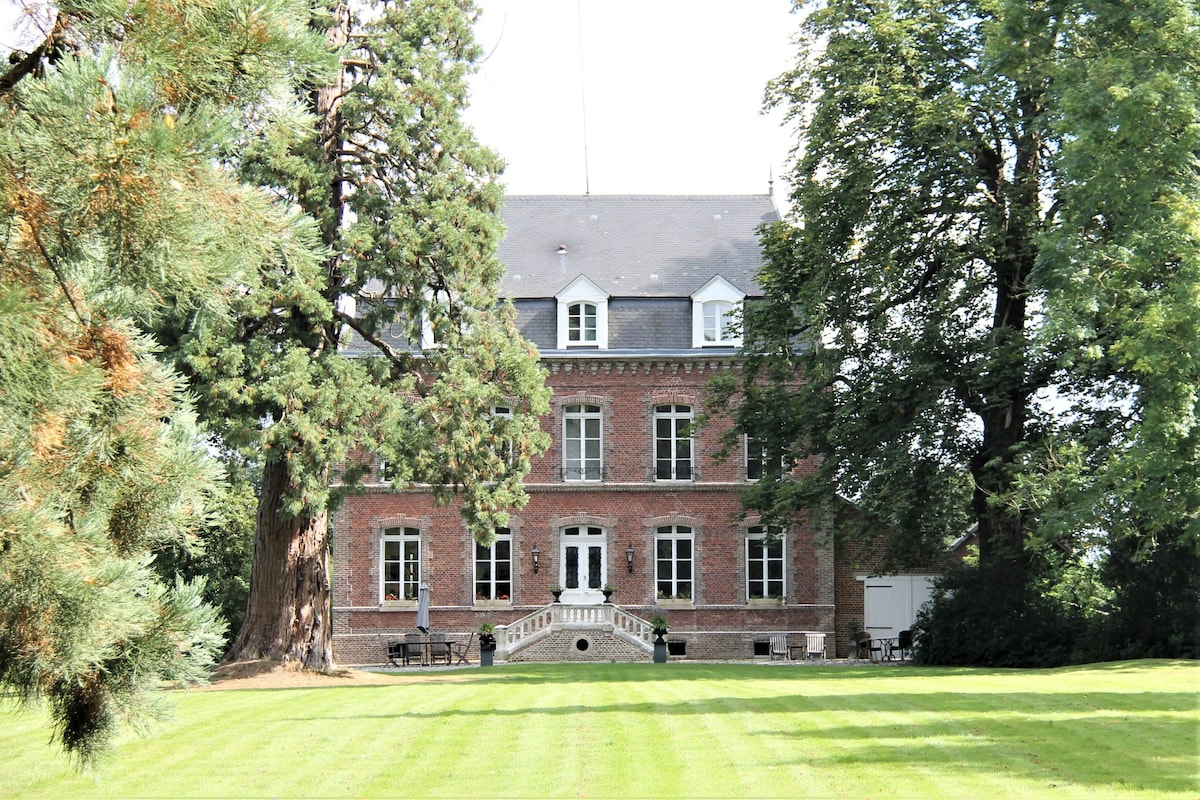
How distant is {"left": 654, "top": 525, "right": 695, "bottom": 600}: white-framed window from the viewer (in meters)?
33.7

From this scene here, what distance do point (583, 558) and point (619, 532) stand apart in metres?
1.11

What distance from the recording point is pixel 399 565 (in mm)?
33844

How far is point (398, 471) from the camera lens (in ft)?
69.6

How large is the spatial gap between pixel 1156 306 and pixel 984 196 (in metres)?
10.7

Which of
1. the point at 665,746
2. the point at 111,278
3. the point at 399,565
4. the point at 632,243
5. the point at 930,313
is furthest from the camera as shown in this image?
the point at 632,243

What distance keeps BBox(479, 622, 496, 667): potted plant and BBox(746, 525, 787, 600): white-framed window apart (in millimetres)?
6620

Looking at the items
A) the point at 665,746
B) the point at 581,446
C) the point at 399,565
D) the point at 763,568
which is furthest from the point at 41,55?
the point at 763,568

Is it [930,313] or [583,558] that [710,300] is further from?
[930,313]

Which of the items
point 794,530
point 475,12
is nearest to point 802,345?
point 794,530

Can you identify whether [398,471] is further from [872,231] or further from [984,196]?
[984,196]

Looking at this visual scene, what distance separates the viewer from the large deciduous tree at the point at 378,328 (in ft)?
65.2

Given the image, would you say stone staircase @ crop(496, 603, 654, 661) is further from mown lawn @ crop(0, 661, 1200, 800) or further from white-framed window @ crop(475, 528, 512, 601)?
mown lawn @ crop(0, 661, 1200, 800)

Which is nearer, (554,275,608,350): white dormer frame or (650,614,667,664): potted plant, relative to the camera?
(650,614,667,664): potted plant

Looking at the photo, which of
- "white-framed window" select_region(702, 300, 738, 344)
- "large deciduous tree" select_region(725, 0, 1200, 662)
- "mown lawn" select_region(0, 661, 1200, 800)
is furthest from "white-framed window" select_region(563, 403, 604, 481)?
"mown lawn" select_region(0, 661, 1200, 800)
